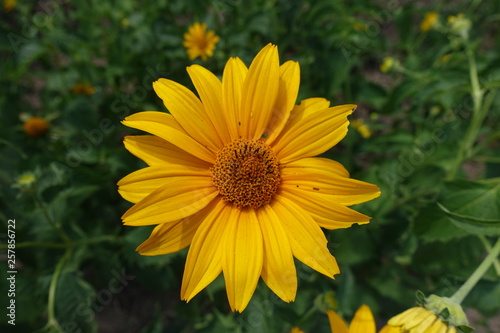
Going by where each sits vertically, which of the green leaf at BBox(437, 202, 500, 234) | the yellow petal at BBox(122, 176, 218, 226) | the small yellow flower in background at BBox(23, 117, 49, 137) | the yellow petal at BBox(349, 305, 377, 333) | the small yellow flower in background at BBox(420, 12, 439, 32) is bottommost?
the yellow petal at BBox(349, 305, 377, 333)

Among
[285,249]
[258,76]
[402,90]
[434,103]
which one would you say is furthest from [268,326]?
[434,103]

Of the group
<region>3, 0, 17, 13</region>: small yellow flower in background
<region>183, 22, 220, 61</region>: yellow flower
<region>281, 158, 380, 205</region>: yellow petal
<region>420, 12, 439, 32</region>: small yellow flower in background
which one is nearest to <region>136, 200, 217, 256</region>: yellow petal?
<region>281, 158, 380, 205</region>: yellow petal

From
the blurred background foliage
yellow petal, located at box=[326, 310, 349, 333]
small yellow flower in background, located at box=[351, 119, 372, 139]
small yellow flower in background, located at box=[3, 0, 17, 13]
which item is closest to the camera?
yellow petal, located at box=[326, 310, 349, 333]

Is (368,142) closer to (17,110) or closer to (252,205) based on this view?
(252,205)

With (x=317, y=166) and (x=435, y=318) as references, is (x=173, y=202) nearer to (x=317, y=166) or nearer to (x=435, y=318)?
(x=317, y=166)

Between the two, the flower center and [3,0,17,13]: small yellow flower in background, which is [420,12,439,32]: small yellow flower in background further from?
[3,0,17,13]: small yellow flower in background

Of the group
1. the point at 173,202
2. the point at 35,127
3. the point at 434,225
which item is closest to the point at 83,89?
the point at 35,127

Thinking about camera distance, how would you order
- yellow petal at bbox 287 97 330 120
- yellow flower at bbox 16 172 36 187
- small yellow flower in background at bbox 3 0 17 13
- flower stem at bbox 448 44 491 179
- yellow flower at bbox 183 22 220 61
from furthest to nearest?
small yellow flower in background at bbox 3 0 17 13 < yellow flower at bbox 183 22 220 61 < flower stem at bbox 448 44 491 179 < yellow flower at bbox 16 172 36 187 < yellow petal at bbox 287 97 330 120

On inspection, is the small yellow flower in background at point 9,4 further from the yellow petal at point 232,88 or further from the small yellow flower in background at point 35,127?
the yellow petal at point 232,88
